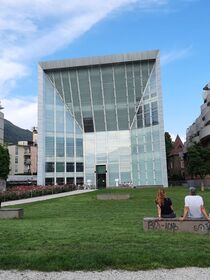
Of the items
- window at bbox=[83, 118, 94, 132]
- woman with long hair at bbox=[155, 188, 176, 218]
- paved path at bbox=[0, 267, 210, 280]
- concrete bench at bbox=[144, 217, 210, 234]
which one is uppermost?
window at bbox=[83, 118, 94, 132]

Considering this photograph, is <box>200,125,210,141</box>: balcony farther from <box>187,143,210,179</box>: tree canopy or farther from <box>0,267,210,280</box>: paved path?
<box>0,267,210,280</box>: paved path

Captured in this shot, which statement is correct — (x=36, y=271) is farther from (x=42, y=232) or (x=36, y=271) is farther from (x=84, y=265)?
(x=42, y=232)

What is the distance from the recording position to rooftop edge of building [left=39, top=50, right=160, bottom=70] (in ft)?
226

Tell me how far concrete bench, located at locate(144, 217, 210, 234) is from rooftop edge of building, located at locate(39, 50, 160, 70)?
6072 cm

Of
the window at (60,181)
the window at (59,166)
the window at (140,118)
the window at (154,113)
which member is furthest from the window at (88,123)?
the window at (154,113)

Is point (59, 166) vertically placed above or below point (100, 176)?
above

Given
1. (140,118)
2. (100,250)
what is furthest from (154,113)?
(100,250)

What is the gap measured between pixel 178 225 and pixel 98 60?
2477 inches

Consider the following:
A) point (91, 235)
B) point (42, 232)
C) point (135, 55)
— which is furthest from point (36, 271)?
point (135, 55)

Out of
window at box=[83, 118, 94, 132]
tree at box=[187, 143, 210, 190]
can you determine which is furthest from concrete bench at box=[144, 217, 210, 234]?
window at box=[83, 118, 94, 132]

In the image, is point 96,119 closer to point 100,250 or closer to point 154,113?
point 154,113

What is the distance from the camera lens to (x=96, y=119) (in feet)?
239

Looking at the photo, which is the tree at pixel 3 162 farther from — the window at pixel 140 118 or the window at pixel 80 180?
the window at pixel 140 118

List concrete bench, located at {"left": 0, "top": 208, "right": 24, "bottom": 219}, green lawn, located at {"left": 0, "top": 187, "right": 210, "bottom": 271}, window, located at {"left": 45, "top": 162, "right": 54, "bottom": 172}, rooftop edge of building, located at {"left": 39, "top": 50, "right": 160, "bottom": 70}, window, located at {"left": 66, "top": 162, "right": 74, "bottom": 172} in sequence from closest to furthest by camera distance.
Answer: green lawn, located at {"left": 0, "top": 187, "right": 210, "bottom": 271} → concrete bench, located at {"left": 0, "top": 208, "right": 24, "bottom": 219} → rooftop edge of building, located at {"left": 39, "top": 50, "right": 160, "bottom": 70} → window, located at {"left": 45, "top": 162, "right": 54, "bottom": 172} → window, located at {"left": 66, "top": 162, "right": 74, "bottom": 172}
